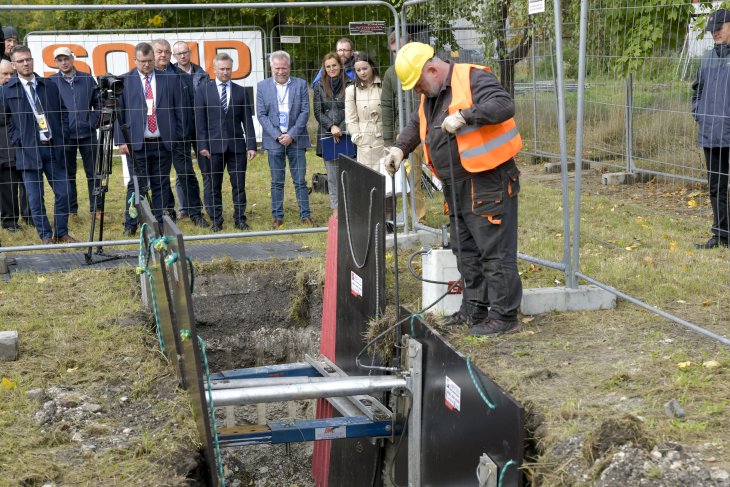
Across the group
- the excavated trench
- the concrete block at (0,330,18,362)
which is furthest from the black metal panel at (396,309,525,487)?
the concrete block at (0,330,18,362)

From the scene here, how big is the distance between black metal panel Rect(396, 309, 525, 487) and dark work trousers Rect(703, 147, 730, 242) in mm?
2184

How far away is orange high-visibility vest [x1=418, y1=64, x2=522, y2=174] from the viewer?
5410 mm

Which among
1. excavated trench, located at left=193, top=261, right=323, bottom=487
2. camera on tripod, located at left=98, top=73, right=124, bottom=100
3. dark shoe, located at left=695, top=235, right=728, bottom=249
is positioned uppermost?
camera on tripod, located at left=98, top=73, right=124, bottom=100

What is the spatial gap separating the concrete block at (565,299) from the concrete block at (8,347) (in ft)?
11.5

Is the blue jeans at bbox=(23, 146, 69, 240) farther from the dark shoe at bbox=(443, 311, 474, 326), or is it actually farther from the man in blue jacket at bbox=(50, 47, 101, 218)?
the dark shoe at bbox=(443, 311, 474, 326)

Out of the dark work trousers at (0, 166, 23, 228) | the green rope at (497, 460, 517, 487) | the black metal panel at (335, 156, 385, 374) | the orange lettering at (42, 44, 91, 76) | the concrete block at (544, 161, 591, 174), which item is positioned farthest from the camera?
the orange lettering at (42, 44, 91, 76)

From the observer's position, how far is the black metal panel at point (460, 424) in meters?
4.46

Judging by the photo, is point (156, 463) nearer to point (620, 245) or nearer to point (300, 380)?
point (300, 380)

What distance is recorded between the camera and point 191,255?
876 centimetres

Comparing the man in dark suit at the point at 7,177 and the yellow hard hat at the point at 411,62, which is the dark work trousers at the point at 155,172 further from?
the yellow hard hat at the point at 411,62

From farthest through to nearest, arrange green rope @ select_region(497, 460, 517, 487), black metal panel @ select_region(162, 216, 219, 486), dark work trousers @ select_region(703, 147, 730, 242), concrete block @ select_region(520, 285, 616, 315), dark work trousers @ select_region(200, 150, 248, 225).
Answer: dark work trousers @ select_region(200, 150, 248, 225) → concrete block @ select_region(520, 285, 616, 315) → dark work trousers @ select_region(703, 147, 730, 242) → green rope @ select_region(497, 460, 517, 487) → black metal panel @ select_region(162, 216, 219, 486)

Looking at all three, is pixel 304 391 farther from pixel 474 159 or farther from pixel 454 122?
pixel 454 122

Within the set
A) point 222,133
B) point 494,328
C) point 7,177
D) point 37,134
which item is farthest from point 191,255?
point 494,328

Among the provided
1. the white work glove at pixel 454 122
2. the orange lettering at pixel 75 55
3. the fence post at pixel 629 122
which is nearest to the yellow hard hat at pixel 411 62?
the white work glove at pixel 454 122
